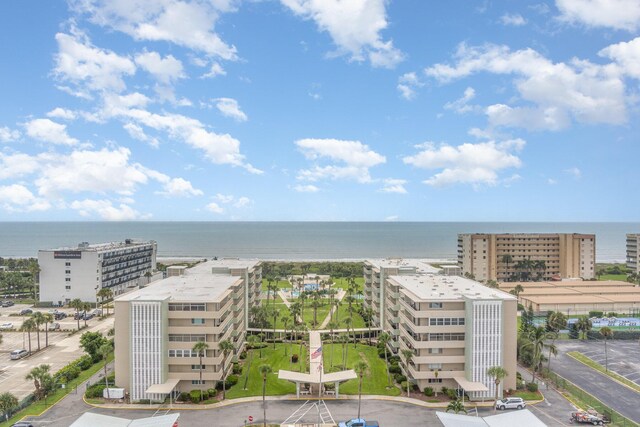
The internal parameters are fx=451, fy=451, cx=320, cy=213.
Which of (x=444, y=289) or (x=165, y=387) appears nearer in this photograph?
(x=165, y=387)

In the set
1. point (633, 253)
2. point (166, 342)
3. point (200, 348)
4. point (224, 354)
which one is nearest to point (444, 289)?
point (224, 354)

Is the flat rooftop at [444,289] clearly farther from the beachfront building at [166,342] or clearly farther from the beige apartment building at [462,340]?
the beachfront building at [166,342]

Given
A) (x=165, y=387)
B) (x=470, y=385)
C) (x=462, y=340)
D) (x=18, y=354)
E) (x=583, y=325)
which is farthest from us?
(x=583, y=325)

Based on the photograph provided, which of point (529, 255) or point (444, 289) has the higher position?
point (444, 289)

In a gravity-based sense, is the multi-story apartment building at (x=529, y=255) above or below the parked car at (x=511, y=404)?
above

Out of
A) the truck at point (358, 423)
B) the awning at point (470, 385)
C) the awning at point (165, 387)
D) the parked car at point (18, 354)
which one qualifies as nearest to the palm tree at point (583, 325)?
the awning at point (470, 385)

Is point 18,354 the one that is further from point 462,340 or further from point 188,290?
point 462,340

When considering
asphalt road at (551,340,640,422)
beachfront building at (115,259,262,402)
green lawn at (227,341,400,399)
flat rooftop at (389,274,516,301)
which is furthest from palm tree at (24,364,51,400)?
asphalt road at (551,340,640,422)
